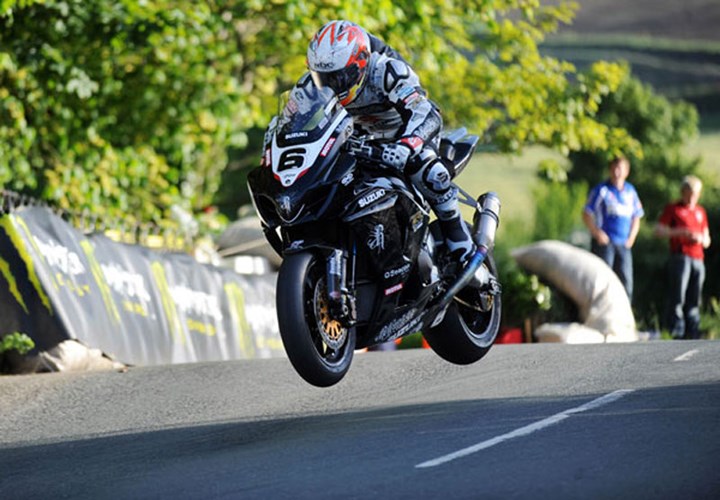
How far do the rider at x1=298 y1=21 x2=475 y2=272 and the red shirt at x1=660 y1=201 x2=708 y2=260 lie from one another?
282 inches

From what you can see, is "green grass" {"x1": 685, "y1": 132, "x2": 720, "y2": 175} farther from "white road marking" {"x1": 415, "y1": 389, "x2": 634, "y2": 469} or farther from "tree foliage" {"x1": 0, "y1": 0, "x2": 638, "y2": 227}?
"white road marking" {"x1": 415, "y1": 389, "x2": 634, "y2": 469}

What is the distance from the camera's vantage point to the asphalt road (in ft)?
17.6

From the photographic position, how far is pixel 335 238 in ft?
22.4

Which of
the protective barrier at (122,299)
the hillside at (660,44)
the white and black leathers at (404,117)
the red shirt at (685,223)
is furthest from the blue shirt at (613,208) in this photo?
the hillside at (660,44)

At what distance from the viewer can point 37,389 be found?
939 centimetres

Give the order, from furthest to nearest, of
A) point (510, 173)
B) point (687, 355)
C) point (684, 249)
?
1. point (510, 173)
2. point (684, 249)
3. point (687, 355)

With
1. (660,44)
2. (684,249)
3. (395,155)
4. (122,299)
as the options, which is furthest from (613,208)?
(660,44)

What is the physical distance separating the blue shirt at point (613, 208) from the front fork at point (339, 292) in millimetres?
7960

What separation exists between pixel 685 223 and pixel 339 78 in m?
8.06

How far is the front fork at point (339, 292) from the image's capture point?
6566mm

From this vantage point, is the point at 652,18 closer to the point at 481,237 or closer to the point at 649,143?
the point at 649,143

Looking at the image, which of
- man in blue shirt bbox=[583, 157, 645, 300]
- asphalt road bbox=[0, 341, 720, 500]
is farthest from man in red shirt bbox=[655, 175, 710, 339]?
asphalt road bbox=[0, 341, 720, 500]

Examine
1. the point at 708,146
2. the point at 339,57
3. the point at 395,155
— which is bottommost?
the point at 708,146

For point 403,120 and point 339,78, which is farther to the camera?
point 403,120
